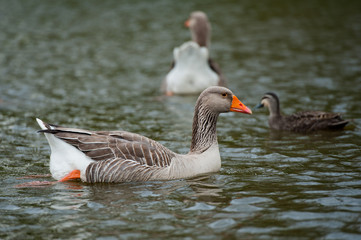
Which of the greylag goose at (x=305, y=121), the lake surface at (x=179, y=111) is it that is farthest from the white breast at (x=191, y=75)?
the greylag goose at (x=305, y=121)

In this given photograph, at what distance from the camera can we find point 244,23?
82.3ft

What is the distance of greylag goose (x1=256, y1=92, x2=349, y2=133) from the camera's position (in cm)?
1113

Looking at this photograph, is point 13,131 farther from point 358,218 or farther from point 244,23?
point 244,23

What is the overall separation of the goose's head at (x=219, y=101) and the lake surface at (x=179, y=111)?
101 centimetres

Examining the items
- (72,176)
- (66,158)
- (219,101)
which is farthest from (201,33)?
(72,176)

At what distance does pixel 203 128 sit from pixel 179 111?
14.7ft

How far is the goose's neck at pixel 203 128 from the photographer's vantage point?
882cm

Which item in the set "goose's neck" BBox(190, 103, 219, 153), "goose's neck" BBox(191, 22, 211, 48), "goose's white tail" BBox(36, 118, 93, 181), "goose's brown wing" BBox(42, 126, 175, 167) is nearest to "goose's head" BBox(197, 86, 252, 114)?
"goose's neck" BBox(190, 103, 219, 153)

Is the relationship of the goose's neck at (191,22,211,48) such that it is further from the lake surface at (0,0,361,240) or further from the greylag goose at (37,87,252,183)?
the greylag goose at (37,87,252,183)

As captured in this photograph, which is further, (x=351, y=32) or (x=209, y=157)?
(x=351, y=32)

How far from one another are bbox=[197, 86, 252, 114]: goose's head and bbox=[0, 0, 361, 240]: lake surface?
101 cm

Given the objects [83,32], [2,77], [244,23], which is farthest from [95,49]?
[244,23]

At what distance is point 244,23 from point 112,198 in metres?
18.8

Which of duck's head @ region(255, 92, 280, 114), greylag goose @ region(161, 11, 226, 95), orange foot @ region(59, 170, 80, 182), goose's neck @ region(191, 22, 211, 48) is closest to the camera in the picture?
orange foot @ region(59, 170, 80, 182)
